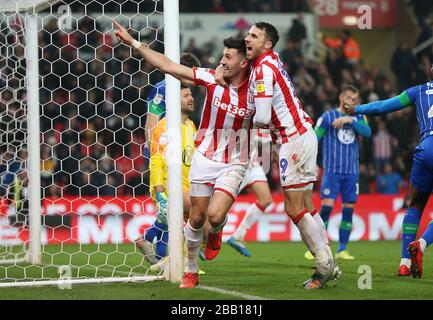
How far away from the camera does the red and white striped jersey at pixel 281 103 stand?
657 cm

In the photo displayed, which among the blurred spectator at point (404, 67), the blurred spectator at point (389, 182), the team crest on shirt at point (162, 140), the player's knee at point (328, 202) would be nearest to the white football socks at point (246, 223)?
the player's knee at point (328, 202)

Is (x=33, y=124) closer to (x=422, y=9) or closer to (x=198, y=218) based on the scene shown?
(x=198, y=218)

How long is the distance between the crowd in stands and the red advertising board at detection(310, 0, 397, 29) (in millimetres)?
806

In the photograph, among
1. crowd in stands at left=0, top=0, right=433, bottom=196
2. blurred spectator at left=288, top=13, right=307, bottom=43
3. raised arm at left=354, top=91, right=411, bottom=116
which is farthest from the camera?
blurred spectator at left=288, top=13, right=307, bottom=43

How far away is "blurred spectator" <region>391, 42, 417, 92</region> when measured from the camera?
18375mm

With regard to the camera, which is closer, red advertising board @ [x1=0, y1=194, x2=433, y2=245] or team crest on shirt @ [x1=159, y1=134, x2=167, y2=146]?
team crest on shirt @ [x1=159, y1=134, x2=167, y2=146]

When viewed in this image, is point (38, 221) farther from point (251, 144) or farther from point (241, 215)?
point (241, 215)

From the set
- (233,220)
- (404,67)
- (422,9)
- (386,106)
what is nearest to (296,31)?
(404,67)

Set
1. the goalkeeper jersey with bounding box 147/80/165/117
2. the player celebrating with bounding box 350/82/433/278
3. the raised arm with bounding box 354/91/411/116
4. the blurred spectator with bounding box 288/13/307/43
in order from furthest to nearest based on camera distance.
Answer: the blurred spectator with bounding box 288/13/307/43 < the goalkeeper jersey with bounding box 147/80/165/117 < the raised arm with bounding box 354/91/411/116 < the player celebrating with bounding box 350/82/433/278

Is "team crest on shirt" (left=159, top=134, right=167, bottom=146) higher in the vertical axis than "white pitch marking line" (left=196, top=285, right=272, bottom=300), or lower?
higher

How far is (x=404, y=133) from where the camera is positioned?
56.9 ft

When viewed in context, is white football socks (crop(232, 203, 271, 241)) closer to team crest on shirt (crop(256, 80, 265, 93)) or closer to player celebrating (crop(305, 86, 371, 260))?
player celebrating (crop(305, 86, 371, 260))

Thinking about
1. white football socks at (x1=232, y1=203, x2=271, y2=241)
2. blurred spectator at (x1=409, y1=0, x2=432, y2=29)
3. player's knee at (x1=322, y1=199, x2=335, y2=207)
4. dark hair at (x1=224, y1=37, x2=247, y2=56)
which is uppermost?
blurred spectator at (x1=409, y1=0, x2=432, y2=29)

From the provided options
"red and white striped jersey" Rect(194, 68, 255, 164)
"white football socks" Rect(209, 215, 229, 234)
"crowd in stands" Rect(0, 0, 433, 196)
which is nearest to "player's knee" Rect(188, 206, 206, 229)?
"white football socks" Rect(209, 215, 229, 234)
